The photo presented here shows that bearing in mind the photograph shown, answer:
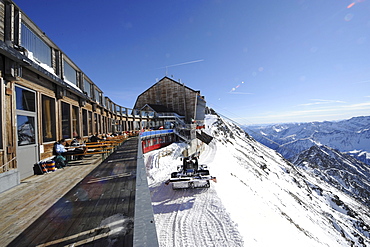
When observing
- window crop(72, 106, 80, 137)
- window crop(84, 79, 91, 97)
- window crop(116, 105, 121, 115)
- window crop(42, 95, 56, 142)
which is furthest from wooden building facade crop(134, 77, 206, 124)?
window crop(42, 95, 56, 142)

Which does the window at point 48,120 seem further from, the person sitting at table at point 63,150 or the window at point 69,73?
the window at point 69,73


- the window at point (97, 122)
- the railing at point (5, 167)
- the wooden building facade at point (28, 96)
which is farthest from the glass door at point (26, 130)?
the window at point (97, 122)

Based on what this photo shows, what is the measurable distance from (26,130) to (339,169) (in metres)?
174

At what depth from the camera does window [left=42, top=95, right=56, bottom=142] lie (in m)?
7.25

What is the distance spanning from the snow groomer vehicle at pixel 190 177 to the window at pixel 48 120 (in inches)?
261

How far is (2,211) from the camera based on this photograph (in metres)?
3.50

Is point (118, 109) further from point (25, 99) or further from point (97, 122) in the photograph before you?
point (25, 99)

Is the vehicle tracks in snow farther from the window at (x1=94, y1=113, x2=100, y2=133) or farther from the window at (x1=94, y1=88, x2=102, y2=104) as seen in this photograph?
the window at (x1=94, y1=88, x2=102, y2=104)

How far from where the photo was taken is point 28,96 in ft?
20.4

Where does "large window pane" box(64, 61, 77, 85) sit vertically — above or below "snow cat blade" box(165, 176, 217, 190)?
above

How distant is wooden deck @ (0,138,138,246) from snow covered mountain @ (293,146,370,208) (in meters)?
116

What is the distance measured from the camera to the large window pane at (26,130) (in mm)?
5723

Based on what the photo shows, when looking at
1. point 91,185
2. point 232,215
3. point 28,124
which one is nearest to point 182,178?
point 232,215

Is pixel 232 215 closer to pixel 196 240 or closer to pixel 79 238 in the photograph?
pixel 196 240
